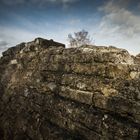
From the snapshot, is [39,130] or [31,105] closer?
[39,130]

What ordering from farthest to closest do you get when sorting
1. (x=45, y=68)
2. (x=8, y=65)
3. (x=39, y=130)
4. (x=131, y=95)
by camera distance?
(x=8, y=65) → (x=45, y=68) → (x=39, y=130) → (x=131, y=95)

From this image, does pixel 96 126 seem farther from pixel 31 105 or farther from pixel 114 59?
pixel 31 105

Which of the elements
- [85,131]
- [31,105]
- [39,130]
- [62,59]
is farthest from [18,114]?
[85,131]

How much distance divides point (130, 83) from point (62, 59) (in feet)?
8.84

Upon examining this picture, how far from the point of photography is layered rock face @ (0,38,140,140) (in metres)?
4.67

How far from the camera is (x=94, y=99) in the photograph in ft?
17.2

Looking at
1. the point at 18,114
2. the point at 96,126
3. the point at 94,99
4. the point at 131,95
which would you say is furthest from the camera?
the point at 18,114

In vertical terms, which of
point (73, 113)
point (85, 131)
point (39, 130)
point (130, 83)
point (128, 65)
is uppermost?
point (128, 65)

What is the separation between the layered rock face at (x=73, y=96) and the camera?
467cm

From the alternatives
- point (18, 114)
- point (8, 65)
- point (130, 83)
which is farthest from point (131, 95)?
point (8, 65)

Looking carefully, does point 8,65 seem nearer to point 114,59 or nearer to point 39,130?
point 39,130

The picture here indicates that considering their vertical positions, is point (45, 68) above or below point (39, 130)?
above

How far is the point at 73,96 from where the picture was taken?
580cm

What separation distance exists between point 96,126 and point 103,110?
0.42 meters
